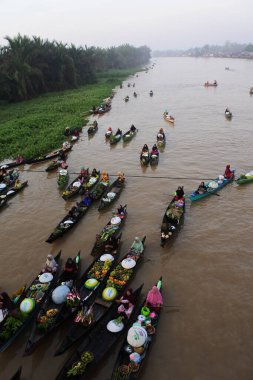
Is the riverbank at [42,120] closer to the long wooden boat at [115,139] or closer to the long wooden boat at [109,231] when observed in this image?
the long wooden boat at [115,139]

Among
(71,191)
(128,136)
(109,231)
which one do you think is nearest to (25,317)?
(109,231)

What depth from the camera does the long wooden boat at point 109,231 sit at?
52.4ft

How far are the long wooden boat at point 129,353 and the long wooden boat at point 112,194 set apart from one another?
1003 cm

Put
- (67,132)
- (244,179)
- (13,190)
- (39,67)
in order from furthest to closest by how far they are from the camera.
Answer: (39,67) → (67,132) → (13,190) → (244,179)

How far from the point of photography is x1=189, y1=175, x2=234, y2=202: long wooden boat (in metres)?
20.8

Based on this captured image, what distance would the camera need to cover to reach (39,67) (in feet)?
205

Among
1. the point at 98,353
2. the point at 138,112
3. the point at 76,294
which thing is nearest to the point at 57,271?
the point at 76,294

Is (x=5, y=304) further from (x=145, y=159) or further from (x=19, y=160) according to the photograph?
(x=19, y=160)

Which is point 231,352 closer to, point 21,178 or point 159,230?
point 159,230

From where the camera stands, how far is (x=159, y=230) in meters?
18.0

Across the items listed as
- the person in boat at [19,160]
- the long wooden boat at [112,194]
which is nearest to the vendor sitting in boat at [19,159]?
the person in boat at [19,160]

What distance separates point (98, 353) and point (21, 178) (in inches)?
793

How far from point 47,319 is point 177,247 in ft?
27.1

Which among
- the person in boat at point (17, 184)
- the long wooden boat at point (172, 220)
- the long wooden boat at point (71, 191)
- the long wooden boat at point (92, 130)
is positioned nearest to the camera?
the long wooden boat at point (172, 220)
